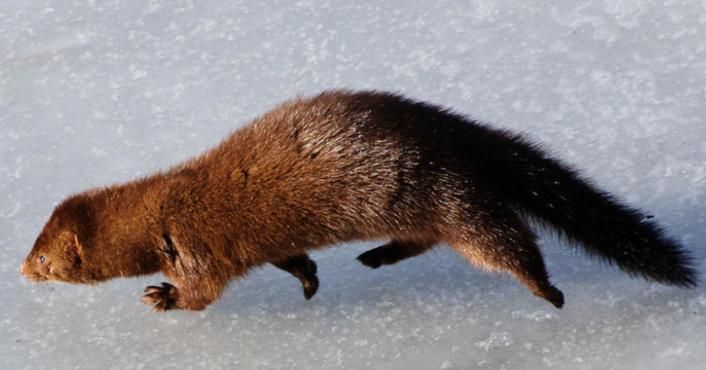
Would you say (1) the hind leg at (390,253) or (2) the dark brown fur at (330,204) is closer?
(2) the dark brown fur at (330,204)

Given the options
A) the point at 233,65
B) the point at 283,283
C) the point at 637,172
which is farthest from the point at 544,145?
the point at 233,65

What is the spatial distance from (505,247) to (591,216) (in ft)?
0.85

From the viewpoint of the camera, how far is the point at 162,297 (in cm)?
349

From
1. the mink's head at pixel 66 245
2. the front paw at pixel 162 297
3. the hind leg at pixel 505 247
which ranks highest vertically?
the hind leg at pixel 505 247

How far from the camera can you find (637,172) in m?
3.69

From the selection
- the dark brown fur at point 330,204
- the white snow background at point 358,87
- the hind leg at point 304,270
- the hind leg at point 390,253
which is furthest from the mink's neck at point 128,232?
the hind leg at point 390,253

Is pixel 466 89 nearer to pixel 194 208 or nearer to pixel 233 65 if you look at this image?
pixel 233 65

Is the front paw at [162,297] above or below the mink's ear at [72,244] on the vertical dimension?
below

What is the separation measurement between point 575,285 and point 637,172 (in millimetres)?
477

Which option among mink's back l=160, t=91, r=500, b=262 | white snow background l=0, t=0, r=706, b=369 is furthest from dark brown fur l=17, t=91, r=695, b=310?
white snow background l=0, t=0, r=706, b=369

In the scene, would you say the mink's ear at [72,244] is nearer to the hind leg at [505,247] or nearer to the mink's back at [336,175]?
the mink's back at [336,175]

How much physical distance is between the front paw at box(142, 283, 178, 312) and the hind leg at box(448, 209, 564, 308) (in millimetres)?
794

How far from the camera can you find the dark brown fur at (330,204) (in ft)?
10.4

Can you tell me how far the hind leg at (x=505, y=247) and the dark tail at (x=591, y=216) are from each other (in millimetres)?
82
